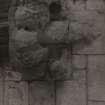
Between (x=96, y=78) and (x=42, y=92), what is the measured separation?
32cm

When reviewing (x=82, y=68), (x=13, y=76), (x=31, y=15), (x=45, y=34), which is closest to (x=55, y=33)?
(x=45, y=34)

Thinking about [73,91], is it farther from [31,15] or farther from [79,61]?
[31,15]

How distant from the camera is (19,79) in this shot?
1.51 m

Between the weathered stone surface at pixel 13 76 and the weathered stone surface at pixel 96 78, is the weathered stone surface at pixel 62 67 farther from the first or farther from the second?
the weathered stone surface at pixel 13 76

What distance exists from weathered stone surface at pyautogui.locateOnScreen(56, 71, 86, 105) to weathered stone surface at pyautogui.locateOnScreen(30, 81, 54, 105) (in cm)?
4

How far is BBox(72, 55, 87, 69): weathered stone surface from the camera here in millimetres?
1479

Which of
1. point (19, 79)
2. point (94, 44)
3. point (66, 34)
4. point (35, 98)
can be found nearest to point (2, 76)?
point (19, 79)

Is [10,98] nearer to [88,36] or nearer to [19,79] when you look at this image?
[19,79]

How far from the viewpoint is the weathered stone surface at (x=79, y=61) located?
148 cm

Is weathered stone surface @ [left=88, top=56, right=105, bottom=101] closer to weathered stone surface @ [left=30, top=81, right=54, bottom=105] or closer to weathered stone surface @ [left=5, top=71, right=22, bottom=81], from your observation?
weathered stone surface @ [left=30, top=81, right=54, bottom=105]

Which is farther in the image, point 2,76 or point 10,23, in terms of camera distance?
point 2,76

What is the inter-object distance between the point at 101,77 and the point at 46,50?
0.36 metres

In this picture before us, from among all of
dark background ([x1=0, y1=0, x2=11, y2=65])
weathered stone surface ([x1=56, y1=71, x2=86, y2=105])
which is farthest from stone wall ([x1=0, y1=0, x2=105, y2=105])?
dark background ([x1=0, y1=0, x2=11, y2=65])

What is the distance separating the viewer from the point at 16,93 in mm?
1517
